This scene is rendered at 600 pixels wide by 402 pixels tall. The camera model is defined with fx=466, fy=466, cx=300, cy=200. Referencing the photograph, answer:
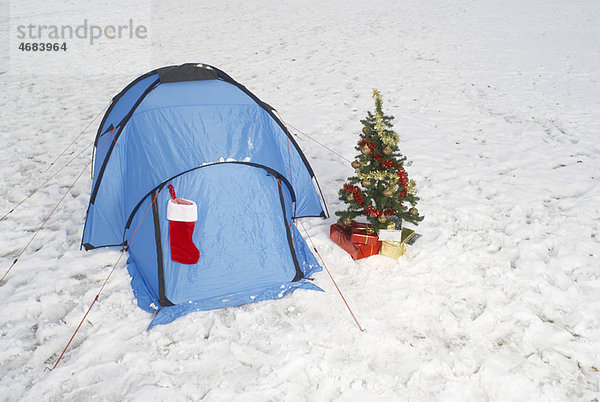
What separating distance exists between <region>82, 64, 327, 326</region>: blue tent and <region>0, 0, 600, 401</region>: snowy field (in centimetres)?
23

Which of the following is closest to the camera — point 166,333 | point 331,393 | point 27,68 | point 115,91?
point 331,393

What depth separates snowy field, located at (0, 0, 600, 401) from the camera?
3602 mm

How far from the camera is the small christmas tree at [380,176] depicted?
4715mm

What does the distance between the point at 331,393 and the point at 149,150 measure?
2865mm

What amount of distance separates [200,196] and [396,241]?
6.79 feet

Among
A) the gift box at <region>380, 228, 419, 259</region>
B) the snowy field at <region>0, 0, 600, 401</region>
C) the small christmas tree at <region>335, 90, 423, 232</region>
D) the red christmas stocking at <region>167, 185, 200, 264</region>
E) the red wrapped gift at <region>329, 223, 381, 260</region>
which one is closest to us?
the snowy field at <region>0, 0, 600, 401</region>

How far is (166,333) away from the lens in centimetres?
403

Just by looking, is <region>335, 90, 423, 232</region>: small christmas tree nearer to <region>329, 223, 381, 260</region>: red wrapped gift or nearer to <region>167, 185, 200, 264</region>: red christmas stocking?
<region>329, 223, 381, 260</region>: red wrapped gift

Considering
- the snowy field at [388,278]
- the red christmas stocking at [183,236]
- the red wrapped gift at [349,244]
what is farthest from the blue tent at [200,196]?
the red wrapped gift at [349,244]

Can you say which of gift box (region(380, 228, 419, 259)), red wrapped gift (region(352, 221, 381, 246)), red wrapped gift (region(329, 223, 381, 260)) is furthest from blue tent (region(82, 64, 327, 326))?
gift box (region(380, 228, 419, 259))

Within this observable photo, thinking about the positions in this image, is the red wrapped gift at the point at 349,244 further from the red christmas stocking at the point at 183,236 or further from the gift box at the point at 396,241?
the red christmas stocking at the point at 183,236

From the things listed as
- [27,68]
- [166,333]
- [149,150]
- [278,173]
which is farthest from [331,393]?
[27,68]

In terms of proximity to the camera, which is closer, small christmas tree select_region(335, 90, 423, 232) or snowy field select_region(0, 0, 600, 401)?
snowy field select_region(0, 0, 600, 401)

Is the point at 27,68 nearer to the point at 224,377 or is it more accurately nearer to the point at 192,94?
the point at 192,94
